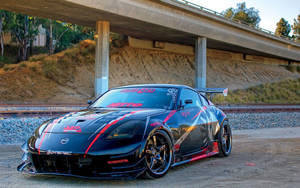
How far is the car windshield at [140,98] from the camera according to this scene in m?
6.45

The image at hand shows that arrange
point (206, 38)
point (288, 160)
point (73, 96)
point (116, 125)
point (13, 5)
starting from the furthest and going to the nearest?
point (206, 38) → point (73, 96) → point (13, 5) → point (288, 160) → point (116, 125)

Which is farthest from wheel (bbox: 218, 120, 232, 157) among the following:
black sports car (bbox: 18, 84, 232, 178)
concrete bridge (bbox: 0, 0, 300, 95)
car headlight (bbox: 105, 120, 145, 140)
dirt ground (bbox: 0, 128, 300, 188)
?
concrete bridge (bbox: 0, 0, 300, 95)

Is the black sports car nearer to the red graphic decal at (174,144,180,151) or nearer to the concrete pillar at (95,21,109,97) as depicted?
the red graphic decal at (174,144,180,151)

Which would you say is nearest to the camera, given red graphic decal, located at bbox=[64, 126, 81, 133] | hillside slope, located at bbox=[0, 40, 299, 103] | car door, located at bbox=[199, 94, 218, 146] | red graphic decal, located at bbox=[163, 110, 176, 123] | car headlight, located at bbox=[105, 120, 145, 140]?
car headlight, located at bbox=[105, 120, 145, 140]

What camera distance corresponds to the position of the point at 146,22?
3234 cm

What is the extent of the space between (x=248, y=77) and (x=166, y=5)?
23360 mm

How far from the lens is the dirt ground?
5297mm

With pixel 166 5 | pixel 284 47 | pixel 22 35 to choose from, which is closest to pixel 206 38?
pixel 166 5

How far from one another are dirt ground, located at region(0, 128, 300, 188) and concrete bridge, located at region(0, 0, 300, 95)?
21.0 m

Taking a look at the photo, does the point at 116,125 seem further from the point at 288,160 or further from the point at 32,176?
the point at 288,160

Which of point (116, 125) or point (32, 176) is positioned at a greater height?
point (116, 125)

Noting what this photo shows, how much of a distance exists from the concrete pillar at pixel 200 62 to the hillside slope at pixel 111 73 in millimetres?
3644

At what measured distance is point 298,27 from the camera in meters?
116

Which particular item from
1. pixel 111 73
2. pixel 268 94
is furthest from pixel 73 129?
pixel 268 94
